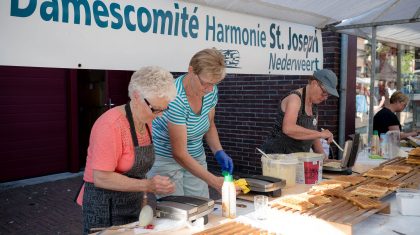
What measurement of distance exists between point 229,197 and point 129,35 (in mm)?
1327

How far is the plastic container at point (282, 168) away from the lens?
3014 millimetres

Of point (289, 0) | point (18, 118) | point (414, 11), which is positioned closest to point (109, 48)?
point (289, 0)

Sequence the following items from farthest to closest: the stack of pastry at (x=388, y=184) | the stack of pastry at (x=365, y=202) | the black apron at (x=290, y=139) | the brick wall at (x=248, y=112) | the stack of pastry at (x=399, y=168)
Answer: the brick wall at (x=248, y=112), the black apron at (x=290, y=139), the stack of pastry at (x=399, y=168), the stack of pastry at (x=388, y=184), the stack of pastry at (x=365, y=202)

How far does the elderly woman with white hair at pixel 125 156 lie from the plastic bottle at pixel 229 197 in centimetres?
29

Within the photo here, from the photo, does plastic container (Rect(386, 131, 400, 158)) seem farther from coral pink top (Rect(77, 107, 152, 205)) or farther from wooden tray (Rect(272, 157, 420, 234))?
coral pink top (Rect(77, 107, 152, 205))

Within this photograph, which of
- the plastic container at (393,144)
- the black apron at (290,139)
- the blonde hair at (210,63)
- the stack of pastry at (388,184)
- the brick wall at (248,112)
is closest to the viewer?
the blonde hair at (210,63)

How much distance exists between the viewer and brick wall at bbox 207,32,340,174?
745cm

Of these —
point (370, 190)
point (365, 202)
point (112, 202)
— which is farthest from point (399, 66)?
point (112, 202)

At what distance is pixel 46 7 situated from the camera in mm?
2410

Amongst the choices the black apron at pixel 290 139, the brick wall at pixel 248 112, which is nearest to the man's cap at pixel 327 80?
the black apron at pixel 290 139

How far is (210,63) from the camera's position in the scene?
8.62ft

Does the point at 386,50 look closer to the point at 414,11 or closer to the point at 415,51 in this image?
the point at 415,51

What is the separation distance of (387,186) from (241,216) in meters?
1.27

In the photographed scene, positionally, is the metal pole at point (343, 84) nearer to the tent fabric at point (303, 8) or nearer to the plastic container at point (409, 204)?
the tent fabric at point (303, 8)
